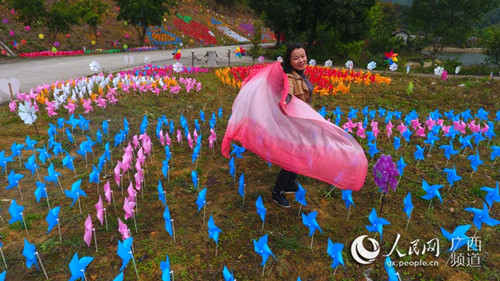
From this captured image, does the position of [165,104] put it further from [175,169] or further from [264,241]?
[264,241]

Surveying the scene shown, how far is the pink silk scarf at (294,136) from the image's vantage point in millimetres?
2961

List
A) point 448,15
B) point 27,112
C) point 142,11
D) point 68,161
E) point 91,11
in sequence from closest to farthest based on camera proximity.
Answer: point 68,161
point 27,112
point 448,15
point 91,11
point 142,11

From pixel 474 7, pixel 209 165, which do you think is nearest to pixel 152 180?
pixel 209 165

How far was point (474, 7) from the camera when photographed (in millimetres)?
16828

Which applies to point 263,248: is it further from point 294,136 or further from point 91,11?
point 91,11

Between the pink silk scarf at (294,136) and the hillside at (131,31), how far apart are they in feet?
70.8

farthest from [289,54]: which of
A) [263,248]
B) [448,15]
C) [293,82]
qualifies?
[448,15]

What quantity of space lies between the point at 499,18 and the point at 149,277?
15425cm

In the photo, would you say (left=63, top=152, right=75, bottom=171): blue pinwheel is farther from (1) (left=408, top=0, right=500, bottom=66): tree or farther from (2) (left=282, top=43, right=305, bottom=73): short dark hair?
(1) (left=408, top=0, right=500, bottom=66): tree

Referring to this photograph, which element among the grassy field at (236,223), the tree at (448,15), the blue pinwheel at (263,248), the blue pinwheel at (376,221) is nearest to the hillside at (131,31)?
the grassy field at (236,223)

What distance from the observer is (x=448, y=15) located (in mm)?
18312

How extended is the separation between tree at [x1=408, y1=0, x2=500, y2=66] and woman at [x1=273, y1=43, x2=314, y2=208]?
19.2m

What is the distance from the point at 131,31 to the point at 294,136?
3156cm

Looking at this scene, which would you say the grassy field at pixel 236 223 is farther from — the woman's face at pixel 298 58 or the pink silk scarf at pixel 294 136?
the woman's face at pixel 298 58
